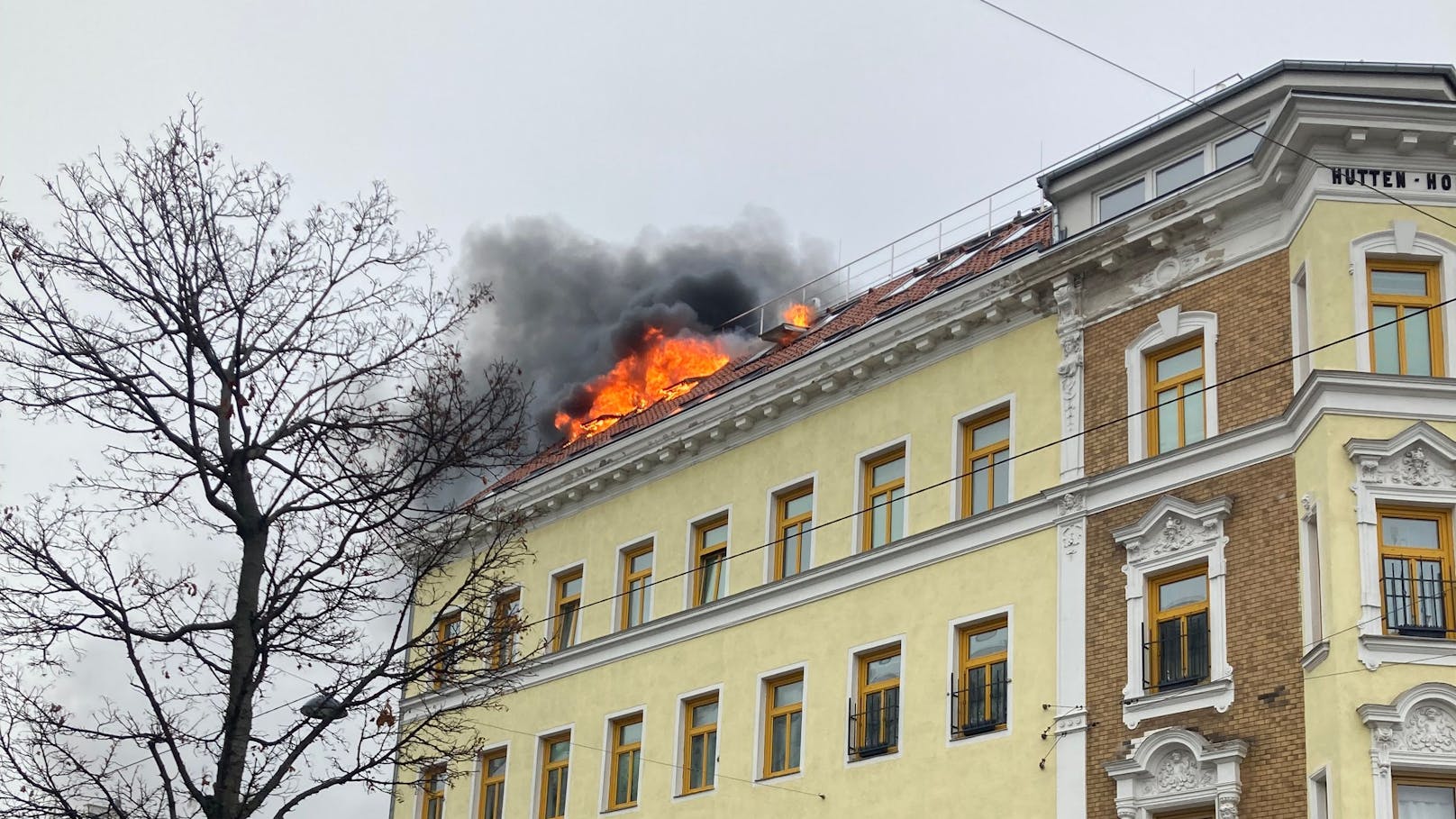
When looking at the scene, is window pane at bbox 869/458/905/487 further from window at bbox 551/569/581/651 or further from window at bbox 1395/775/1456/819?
window at bbox 1395/775/1456/819

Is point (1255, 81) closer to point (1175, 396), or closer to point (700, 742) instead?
point (1175, 396)

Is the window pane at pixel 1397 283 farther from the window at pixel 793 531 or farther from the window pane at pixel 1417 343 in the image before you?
the window at pixel 793 531

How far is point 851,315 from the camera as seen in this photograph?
36.5 meters

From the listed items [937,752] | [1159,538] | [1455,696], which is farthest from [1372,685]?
[937,752]

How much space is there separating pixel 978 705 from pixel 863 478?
17.2 ft

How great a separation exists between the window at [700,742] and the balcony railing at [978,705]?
621cm

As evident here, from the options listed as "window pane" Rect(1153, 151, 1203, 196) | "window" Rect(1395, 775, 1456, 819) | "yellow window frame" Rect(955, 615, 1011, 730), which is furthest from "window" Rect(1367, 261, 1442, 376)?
"yellow window frame" Rect(955, 615, 1011, 730)

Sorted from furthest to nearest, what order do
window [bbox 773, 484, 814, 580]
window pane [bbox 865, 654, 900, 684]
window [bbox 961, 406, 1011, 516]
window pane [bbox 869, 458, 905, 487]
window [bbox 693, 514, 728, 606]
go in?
window [bbox 693, 514, 728, 606] → window [bbox 773, 484, 814, 580] → window pane [bbox 869, 458, 905, 487] → window pane [bbox 865, 654, 900, 684] → window [bbox 961, 406, 1011, 516]

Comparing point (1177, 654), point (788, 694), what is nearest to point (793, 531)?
point (788, 694)

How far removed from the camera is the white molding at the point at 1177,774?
75.0ft

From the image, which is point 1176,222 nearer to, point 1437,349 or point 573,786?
point 1437,349

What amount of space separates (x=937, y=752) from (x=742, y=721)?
520cm

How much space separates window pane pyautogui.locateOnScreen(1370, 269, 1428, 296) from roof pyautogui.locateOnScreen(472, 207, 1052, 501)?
5829 millimetres

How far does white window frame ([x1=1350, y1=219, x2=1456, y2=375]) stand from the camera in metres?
23.4
